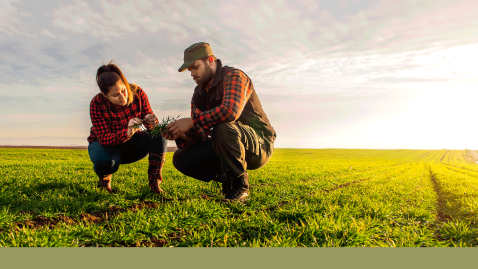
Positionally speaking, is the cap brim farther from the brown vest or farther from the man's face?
the brown vest

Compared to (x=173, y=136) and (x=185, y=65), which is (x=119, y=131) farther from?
(x=185, y=65)

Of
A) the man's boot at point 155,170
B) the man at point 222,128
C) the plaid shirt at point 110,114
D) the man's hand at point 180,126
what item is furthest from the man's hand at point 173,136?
the man's boot at point 155,170

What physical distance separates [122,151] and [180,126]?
6.15 feet

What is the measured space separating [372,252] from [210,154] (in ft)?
9.51

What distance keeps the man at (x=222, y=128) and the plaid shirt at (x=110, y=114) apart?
0.97 m

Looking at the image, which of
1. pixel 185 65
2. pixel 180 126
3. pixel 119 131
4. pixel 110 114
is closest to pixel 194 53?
pixel 185 65

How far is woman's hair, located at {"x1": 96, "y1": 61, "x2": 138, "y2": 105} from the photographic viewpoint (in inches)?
164

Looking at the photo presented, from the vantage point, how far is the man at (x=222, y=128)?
12.4ft

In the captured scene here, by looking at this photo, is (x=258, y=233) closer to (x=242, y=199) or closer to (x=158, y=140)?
(x=242, y=199)

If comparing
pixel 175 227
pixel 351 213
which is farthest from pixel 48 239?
pixel 351 213

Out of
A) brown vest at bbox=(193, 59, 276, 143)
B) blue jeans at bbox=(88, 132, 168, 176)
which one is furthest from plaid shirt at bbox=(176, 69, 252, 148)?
blue jeans at bbox=(88, 132, 168, 176)

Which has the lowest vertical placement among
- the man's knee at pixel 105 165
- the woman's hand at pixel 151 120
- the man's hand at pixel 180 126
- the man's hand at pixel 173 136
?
the man's knee at pixel 105 165

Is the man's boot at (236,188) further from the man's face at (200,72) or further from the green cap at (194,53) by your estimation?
the green cap at (194,53)

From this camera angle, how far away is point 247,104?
4.33 metres
